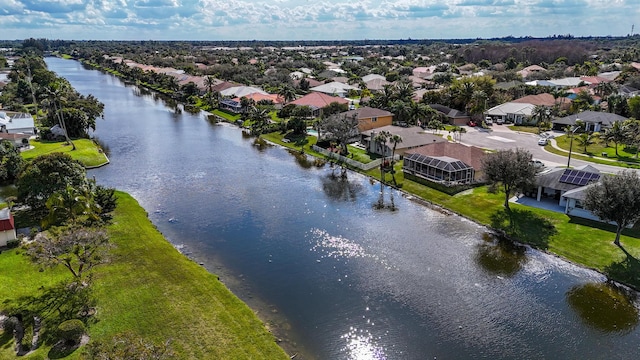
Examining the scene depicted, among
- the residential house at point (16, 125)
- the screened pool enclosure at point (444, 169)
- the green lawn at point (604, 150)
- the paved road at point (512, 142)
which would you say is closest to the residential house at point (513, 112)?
the paved road at point (512, 142)

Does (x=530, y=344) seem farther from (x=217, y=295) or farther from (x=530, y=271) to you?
(x=217, y=295)

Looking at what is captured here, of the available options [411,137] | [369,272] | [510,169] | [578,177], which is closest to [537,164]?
[578,177]

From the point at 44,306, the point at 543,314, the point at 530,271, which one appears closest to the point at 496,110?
the point at 530,271

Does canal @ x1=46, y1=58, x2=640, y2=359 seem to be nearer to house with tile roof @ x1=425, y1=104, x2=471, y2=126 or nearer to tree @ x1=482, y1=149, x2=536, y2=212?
tree @ x1=482, y1=149, x2=536, y2=212

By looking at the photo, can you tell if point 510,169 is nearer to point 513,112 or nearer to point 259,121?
point 513,112

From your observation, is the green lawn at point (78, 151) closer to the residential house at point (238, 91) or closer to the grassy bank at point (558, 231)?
the residential house at point (238, 91)

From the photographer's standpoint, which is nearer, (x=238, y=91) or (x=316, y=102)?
(x=316, y=102)
